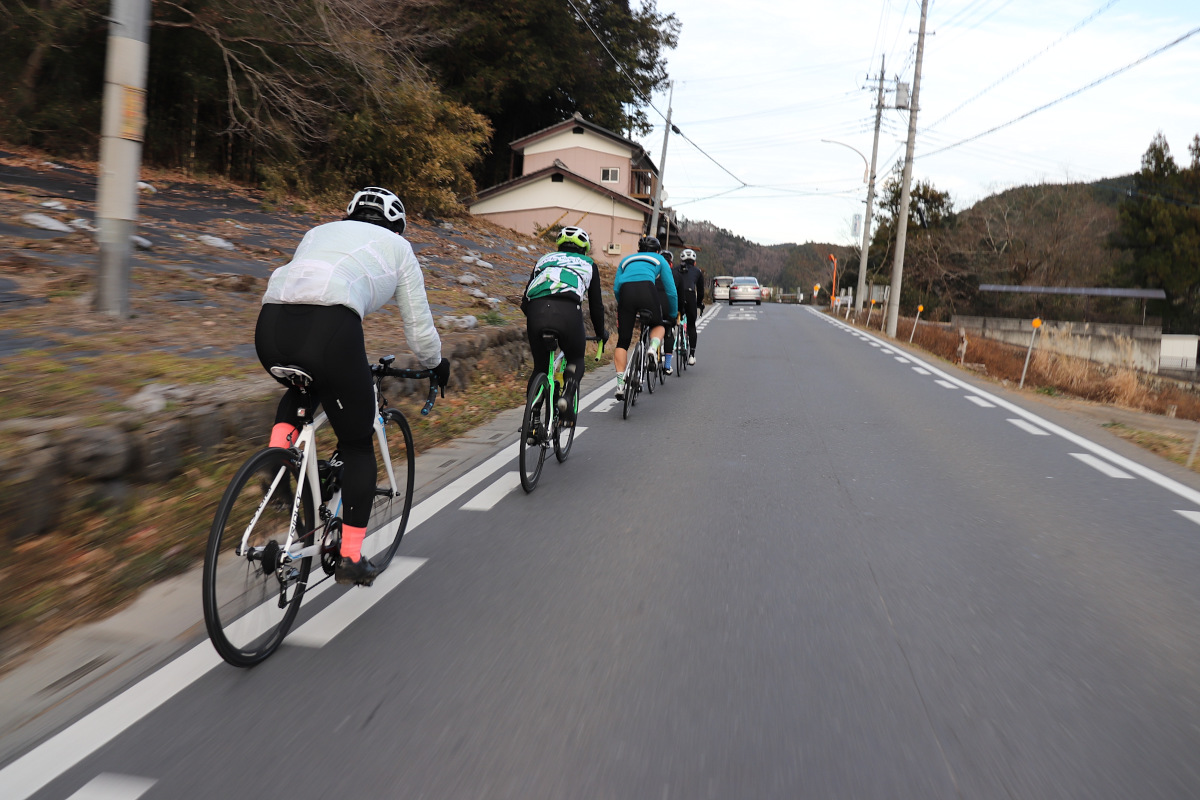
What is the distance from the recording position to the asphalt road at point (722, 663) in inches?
93.7

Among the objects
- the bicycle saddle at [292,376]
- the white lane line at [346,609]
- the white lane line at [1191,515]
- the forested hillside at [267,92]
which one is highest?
the forested hillside at [267,92]

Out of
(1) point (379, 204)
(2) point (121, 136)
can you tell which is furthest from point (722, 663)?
(2) point (121, 136)

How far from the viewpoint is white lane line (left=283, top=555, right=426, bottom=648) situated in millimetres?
3254

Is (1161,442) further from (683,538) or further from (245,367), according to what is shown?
(245,367)

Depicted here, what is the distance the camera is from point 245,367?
6.19m

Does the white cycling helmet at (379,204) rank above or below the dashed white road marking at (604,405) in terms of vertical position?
above

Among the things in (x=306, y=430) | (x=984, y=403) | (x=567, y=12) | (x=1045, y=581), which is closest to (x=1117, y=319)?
(x=567, y=12)

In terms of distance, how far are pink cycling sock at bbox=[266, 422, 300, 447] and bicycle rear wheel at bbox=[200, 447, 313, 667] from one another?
124 millimetres

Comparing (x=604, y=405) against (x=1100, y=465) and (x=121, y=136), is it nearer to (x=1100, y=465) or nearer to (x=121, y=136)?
(x=1100, y=465)

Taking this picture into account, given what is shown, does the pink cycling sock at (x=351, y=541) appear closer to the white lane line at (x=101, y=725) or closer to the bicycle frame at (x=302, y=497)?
the bicycle frame at (x=302, y=497)

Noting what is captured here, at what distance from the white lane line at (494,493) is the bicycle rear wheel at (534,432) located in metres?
0.15

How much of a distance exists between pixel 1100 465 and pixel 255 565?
6.80m

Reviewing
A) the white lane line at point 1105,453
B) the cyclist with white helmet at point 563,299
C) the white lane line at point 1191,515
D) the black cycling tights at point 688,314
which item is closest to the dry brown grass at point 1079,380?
the white lane line at point 1105,453

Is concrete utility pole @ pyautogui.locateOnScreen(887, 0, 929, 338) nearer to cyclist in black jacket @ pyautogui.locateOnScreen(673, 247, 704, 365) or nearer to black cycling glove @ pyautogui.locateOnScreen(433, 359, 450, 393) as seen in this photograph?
cyclist in black jacket @ pyautogui.locateOnScreen(673, 247, 704, 365)
